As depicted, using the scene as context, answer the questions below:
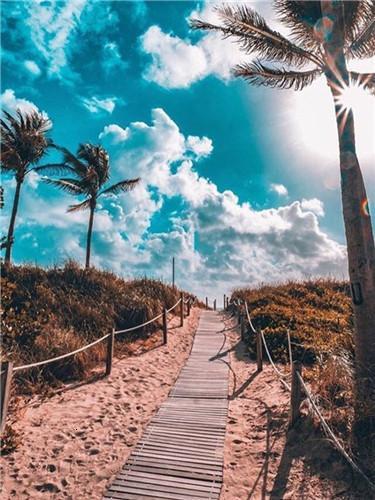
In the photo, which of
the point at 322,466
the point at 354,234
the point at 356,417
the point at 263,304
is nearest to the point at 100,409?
the point at 322,466

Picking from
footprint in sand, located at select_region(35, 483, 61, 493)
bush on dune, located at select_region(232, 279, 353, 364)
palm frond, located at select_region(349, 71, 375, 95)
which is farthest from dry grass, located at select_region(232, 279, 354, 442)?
palm frond, located at select_region(349, 71, 375, 95)

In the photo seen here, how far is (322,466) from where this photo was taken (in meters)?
4.45

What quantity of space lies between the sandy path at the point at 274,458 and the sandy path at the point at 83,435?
164cm

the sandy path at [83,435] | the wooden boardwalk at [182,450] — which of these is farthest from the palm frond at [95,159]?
the wooden boardwalk at [182,450]

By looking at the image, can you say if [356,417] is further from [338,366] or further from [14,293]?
[14,293]

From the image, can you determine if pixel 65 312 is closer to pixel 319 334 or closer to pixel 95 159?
pixel 319 334

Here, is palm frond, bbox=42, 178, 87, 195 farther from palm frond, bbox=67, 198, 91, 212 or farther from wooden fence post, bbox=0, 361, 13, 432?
wooden fence post, bbox=0, 361, 13, 432

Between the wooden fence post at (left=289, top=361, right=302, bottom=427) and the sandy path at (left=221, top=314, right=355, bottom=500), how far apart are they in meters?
0.14

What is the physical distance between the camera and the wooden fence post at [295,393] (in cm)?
536

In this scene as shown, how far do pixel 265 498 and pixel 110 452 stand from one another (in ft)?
7.89

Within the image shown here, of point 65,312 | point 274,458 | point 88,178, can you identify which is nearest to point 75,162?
point 88,178

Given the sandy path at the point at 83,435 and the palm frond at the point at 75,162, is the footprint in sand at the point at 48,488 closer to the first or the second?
the sandy path at the point at 83,435

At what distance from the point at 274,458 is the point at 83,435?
3118mm

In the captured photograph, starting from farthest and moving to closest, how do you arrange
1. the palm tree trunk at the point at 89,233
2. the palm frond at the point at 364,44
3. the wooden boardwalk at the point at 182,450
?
1. the palm tree trunk at the point at 89,233
2. the palm frond at the point at 364,44
3. the wooden boardwalk at the point at 182,450
